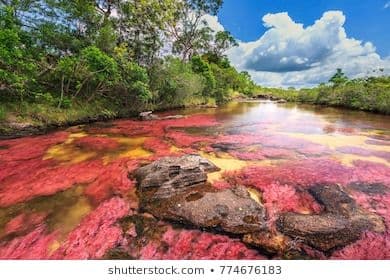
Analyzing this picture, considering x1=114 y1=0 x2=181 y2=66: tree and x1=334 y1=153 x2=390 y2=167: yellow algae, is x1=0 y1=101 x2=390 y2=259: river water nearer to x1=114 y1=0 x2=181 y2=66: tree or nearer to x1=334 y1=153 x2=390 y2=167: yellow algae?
x1=334 y1=153 x2=390 y2=167: yellow algae

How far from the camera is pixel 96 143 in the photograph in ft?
27.7

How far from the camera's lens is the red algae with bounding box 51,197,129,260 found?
10.3 ft

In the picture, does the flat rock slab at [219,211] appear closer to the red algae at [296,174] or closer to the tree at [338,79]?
the red algae at [296,174]

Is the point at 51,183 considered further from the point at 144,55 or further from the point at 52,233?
the point at 144,55

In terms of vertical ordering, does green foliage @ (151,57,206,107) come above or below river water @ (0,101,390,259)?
above

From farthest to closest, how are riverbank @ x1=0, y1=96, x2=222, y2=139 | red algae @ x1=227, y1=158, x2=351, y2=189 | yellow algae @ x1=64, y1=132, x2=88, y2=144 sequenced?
riverbank @ x1=0, y1=96, x2=222, y2=139 → yellow algae @ x1=64, y1=132, x2=88, y2=144 → red algae @ x1=227, y1=158, x2=351, y2=189

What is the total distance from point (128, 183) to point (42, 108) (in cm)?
792

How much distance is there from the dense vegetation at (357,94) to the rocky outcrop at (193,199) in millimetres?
17608

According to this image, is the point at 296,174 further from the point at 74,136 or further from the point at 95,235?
the point at 74,136

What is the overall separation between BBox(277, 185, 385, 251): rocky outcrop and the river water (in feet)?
0.41

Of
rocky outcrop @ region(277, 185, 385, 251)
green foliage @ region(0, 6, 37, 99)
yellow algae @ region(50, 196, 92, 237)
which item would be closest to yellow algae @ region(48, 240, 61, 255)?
yellow algae @ region(50, 196, 92, 237)

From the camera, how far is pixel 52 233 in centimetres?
355

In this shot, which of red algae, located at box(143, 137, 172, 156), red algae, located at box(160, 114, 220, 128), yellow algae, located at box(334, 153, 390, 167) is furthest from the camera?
red algae, located at box(160, 114, 220, 128)
